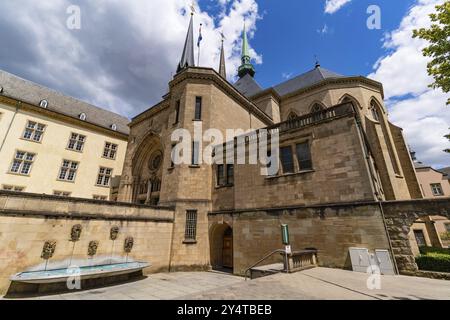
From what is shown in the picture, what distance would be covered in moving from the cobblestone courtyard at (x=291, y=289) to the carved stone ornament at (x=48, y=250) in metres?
1.92

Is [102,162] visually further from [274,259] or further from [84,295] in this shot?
[274,259]

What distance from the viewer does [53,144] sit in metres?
20.6

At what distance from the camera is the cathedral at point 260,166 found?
977cm

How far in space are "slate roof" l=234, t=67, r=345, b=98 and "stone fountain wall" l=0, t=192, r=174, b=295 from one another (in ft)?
72.9

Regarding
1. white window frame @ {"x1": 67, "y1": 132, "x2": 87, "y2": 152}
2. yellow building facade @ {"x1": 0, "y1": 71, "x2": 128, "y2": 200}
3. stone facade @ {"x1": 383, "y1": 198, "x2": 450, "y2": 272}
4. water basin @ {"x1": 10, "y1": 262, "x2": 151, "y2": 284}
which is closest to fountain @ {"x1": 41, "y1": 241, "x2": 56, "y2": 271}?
water basin @ {"x1": 10, "y1": 262, "x2": 151, "y2": 284}

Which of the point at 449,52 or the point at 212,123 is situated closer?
the point at 449,52

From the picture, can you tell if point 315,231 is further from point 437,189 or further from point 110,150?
point 437,189

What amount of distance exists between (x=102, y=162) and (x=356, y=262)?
85.7 ft

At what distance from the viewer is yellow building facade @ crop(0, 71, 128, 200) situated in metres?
18.2

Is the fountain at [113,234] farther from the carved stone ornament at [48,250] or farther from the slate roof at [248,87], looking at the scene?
the slate roof at [248,87]

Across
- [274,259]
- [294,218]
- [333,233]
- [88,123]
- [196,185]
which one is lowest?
[274,259]
